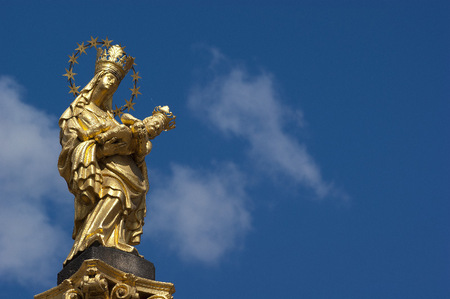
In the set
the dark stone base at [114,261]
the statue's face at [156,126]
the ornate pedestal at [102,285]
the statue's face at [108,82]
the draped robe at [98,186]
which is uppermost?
the statue's face at [108,82]

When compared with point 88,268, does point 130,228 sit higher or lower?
higher

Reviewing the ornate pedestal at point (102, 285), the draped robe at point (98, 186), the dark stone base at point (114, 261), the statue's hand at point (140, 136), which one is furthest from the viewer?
the statue's hand at point (140, 136)

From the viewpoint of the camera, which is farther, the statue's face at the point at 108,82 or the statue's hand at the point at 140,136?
the statue's face at the point at 108,82

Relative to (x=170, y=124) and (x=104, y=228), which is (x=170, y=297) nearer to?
(x=104, y=228)

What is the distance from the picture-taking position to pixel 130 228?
17062mm

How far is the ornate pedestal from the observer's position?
14883 millimetres

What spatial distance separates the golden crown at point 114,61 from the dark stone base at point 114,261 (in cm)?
402

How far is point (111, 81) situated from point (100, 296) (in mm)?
4812

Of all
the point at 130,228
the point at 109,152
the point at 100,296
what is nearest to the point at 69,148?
the point at 109,152

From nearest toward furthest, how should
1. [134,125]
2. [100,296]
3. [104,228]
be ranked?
[100,296], [104,228], [134,125]

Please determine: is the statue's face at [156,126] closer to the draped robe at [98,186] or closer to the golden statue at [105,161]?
the golden statue at [105,161]

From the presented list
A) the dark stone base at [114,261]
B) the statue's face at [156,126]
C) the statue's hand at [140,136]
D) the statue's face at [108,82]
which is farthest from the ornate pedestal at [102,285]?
the statue's face at [108,82]

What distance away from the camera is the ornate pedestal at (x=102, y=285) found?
14883 mm

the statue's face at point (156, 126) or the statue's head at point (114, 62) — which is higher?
the statue's head at point (114, 62)
